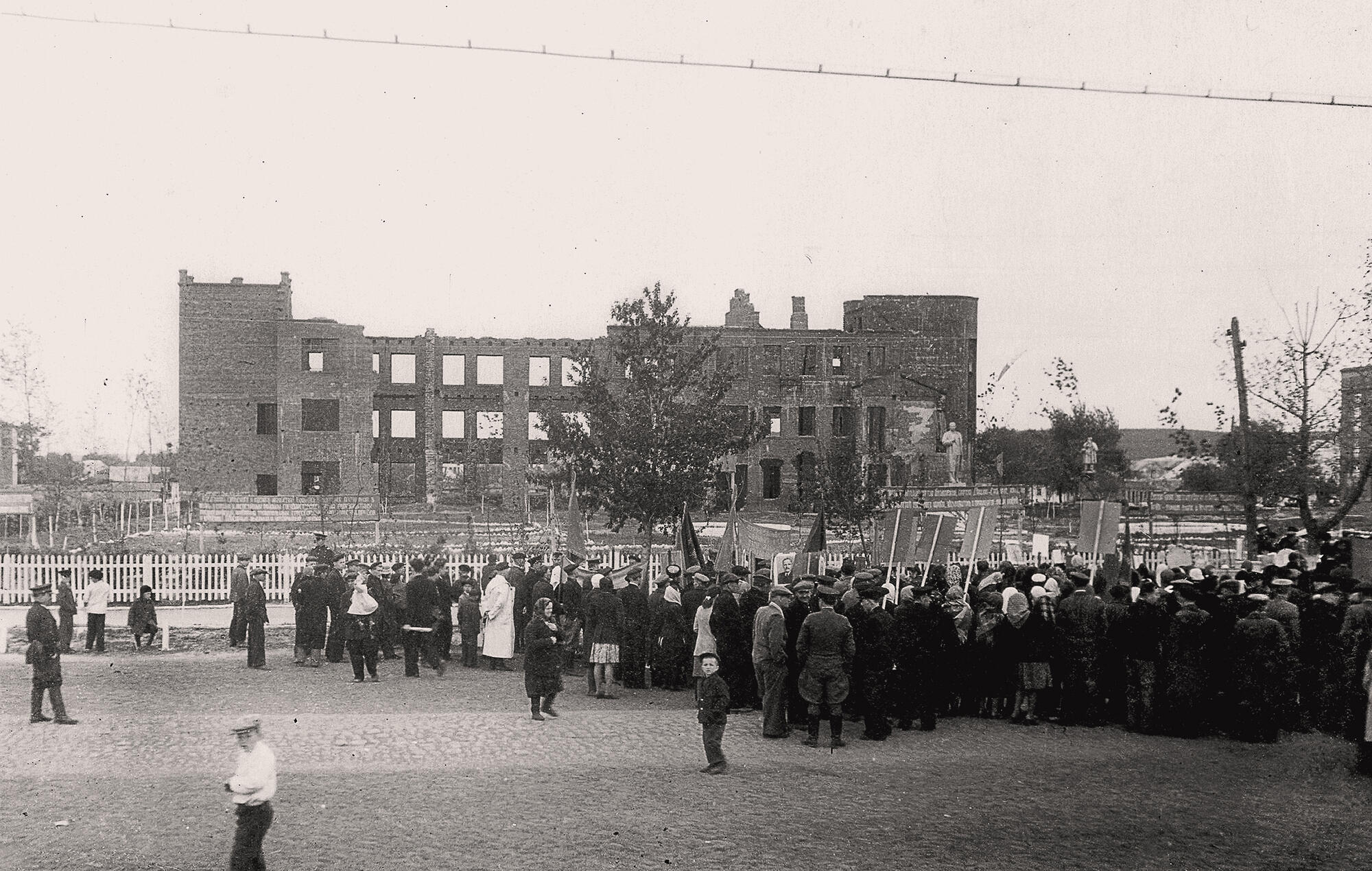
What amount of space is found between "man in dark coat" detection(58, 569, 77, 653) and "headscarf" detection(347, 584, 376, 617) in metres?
4.58

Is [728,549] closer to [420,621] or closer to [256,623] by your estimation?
[420,621]

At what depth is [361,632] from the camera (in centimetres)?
1512

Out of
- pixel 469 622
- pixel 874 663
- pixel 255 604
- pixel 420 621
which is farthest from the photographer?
pixel 469 622

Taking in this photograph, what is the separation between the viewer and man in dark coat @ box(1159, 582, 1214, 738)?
11922 mm

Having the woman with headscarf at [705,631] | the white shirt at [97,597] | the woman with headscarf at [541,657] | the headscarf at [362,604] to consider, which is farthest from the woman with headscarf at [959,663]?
the white shirt at [97,597]

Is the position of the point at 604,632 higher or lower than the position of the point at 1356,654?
lower

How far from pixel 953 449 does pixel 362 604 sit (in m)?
42.5

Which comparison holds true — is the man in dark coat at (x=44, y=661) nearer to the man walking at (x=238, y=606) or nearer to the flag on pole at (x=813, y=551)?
the man walking at (x=238, y=606)

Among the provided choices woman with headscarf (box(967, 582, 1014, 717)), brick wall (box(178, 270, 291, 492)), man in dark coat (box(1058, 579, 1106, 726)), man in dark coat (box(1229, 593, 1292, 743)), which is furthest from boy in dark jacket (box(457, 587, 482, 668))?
brick wall (box(178, 270, 291, 492))

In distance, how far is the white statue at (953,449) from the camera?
53.8 meters

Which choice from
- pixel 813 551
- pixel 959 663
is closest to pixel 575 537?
pixel 813 551

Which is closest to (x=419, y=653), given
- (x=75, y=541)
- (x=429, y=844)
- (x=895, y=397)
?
(x=429, y=844)

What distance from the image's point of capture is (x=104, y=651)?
59.9 ft

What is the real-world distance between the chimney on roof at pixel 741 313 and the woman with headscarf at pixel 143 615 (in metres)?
39.6
